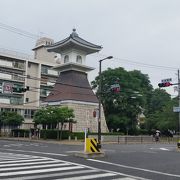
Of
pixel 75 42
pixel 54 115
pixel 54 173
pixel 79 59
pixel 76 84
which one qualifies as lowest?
pixel 54 173

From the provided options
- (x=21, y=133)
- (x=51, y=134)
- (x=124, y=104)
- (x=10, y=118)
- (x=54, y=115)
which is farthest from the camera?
(x=124, y=104)

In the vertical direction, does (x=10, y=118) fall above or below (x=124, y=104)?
below

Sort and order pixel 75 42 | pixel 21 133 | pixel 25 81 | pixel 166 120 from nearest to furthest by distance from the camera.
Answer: pixel 75 42 → pixel 21 133 → pixel 166 120 → pixel 25 81

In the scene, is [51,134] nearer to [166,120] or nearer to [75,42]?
[75,42]

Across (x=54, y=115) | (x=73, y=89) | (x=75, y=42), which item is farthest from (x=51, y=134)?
(x=75, y=42)

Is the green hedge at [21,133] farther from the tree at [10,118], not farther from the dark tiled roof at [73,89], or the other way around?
the dark tiled roof at [73,89]

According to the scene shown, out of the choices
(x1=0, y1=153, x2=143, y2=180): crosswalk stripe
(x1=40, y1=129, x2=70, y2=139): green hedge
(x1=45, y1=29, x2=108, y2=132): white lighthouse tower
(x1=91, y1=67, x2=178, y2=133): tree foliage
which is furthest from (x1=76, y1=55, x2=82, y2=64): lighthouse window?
(x1=0, y1=153, x2=143, y2=180): crosswalk stripe

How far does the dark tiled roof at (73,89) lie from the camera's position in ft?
176

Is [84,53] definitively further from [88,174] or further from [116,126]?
[88,174]

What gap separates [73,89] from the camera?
54.3 m

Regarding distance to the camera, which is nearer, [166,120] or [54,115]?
Result: [54,115]

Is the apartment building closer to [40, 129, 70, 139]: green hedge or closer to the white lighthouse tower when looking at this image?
the white lighthouse tower

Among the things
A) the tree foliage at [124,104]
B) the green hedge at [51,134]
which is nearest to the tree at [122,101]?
the tree foliage at [124,104]

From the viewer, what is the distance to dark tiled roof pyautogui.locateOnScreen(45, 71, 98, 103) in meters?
53.6
